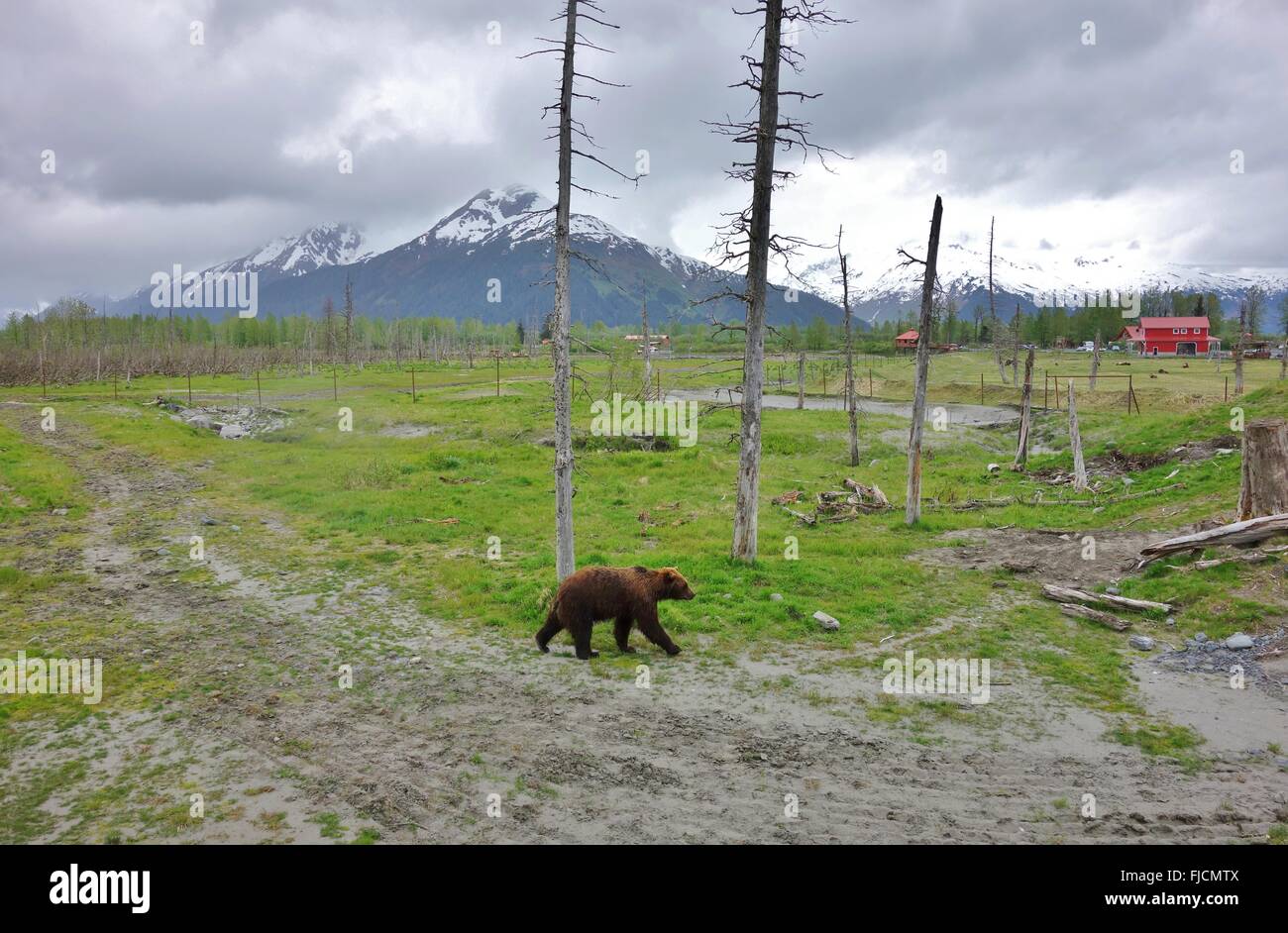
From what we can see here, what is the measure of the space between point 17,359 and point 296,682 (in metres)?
93.8

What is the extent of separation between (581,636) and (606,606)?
2.11ft

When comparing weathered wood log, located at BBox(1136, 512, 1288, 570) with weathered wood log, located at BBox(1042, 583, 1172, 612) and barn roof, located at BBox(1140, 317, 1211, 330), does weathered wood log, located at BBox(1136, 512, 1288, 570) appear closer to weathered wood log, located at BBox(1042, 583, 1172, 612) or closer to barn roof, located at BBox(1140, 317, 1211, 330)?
weathered wood log, located at BBox(1042, 583, 1172, 612)

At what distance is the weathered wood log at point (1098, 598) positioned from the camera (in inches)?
515

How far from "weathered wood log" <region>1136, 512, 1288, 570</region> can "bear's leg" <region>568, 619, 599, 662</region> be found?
40.7 feet

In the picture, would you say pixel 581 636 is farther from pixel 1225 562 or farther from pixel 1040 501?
pixel 1040 501

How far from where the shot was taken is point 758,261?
52.1 feet

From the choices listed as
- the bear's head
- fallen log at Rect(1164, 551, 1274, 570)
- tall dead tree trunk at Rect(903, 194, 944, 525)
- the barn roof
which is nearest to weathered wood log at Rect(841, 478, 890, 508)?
tall dead tree trunk at Rect(903, 194, 944, 525)

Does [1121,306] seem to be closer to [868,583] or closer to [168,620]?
[868,583]

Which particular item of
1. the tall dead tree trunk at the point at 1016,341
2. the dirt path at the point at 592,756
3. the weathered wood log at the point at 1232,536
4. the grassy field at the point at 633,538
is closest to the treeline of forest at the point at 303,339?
the tall dead tree trunk at the point at 1016,341

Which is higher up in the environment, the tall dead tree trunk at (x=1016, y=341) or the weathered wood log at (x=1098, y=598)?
the tall dead tree trunk at (x=1016, y=341)

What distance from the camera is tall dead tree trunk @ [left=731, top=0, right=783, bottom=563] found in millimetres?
15430

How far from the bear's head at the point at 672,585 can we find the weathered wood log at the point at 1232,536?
10.6 m

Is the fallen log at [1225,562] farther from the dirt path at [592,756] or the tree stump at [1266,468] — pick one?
the dirt path at [592,756]

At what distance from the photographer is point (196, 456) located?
3344cm
